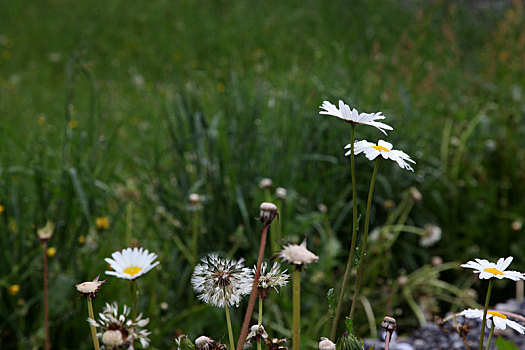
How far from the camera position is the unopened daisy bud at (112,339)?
0.63 metres

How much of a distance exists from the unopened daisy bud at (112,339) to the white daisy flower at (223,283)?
5.9 inches

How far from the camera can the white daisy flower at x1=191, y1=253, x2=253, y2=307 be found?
76 cm

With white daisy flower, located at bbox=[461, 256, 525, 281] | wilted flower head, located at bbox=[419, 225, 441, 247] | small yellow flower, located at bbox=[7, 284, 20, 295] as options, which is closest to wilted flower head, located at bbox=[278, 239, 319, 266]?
white daisy flower, located at bbox=[461, 256, 525, 281]

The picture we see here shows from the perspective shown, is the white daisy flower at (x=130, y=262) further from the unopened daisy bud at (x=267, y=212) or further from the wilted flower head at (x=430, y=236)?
the wilted flower head at (x=430, y=236)

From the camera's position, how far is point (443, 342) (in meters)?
1.70

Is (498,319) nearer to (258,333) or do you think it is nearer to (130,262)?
(258,333)

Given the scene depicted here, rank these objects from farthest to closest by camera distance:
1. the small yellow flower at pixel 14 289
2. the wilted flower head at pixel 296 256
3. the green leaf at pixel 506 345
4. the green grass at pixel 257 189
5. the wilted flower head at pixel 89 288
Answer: the green grass at pixel 257 189, the small yellow flower at pixel 14 289, the green leaf at pixel 506 345, the wilted flower head at pixel 89 288, the wilted flower head at pixel 296 256

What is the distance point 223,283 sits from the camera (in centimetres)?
76

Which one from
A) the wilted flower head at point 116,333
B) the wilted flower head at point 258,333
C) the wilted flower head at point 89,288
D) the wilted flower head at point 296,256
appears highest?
the wilted flower head at point 296,256

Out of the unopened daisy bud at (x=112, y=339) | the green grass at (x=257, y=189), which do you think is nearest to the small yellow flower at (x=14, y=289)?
the green grass at (x=257, y=189)

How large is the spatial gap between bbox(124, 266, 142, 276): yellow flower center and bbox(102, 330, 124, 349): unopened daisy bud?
0.37 feet

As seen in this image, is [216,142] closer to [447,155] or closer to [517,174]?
[447,155]

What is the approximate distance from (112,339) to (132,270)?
137 mm

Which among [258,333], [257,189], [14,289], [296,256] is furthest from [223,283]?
[257,189]
